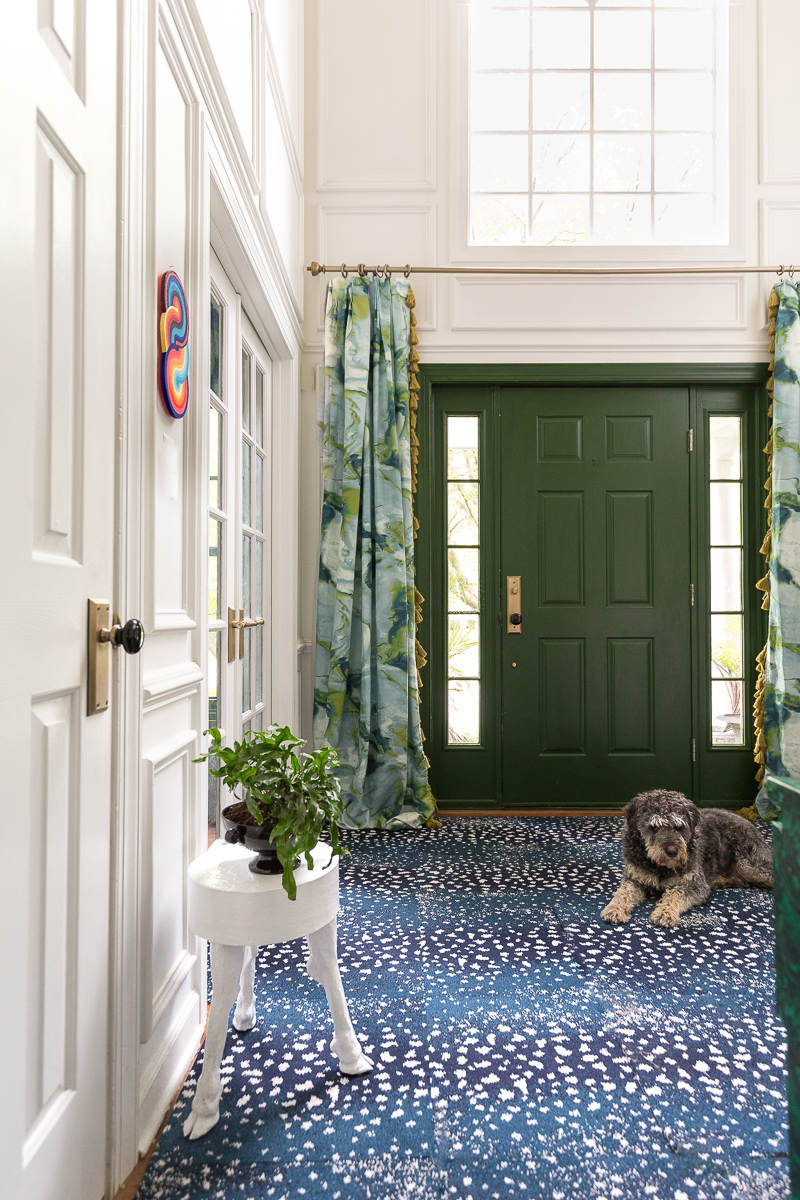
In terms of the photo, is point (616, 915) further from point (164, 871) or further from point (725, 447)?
point (725, 447)

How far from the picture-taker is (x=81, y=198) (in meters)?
1.09

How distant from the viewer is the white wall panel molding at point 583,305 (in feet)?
11.1

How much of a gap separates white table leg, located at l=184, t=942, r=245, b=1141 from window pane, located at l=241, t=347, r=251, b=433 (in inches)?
70.1

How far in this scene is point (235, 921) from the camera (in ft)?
4.35

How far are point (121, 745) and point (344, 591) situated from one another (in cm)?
192

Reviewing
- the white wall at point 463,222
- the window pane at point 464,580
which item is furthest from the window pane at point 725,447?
the window pane at point 464,580

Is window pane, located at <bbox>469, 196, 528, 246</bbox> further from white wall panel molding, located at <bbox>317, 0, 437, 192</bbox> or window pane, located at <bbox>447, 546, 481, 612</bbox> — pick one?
window pane, located at <bbox>447, 546, 481, 612</bbox>

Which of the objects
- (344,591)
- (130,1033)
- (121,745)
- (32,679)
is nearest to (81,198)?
(32,679)

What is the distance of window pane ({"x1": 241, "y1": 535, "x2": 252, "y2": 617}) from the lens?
2.56 m

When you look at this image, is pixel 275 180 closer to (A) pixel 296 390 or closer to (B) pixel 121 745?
(A) pixel 296 390

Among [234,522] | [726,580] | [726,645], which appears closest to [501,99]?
[726,580]

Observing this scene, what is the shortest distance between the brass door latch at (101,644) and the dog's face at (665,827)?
1724mm

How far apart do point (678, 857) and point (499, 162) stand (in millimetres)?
3127

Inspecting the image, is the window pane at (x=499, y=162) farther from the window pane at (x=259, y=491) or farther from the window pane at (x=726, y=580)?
the window pane at (x=726, y=580)
